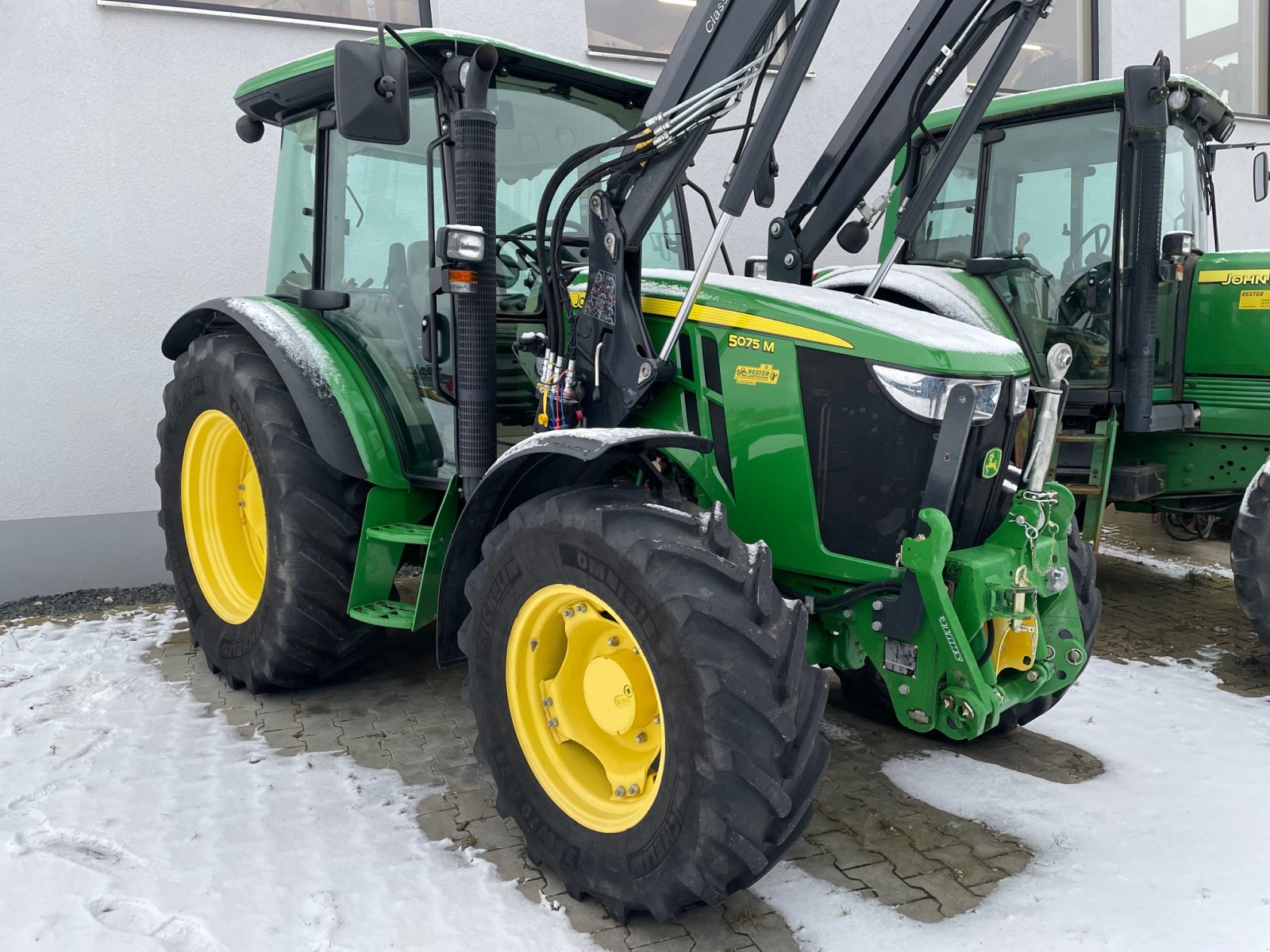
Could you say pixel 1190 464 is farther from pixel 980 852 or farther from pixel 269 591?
pixel 269 591

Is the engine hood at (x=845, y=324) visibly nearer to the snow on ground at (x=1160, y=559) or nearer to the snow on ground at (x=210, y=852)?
the snow on ground at (x=210, y=852)

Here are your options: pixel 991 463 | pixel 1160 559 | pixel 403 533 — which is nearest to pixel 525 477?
pixel 403 533

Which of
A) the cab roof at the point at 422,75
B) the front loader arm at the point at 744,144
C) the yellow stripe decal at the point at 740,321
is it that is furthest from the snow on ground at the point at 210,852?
the cab roof at the point at 422,75

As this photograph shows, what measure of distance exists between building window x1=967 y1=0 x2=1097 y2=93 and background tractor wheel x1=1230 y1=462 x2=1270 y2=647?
545cm

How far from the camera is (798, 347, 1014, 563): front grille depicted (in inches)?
106

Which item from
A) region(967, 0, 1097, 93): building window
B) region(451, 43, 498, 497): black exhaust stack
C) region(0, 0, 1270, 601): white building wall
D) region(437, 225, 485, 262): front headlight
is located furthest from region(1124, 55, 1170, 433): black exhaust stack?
region(967, 0, 1097, 93): building window

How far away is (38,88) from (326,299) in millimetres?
2518

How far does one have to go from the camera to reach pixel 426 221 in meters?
3.47

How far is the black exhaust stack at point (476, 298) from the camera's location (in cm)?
299

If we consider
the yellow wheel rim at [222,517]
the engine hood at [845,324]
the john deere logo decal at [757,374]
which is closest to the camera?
the engine hood at [845,324]

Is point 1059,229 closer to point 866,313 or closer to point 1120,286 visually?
point 1120,286

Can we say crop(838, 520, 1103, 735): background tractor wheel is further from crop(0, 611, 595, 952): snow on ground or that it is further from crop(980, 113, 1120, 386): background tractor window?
crop(980, 113, 1120, 386): background tractor window

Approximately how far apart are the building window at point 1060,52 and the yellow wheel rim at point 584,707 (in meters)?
7.59

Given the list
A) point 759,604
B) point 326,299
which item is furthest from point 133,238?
point 759,604
